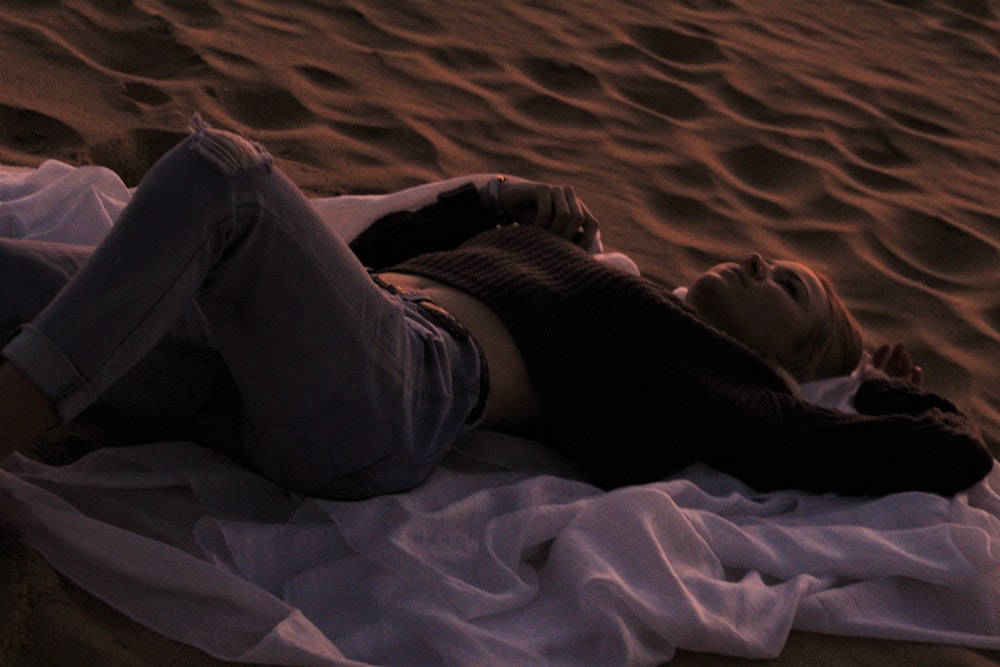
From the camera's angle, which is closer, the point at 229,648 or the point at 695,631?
the point at 229,648

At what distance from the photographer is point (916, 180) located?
461cm

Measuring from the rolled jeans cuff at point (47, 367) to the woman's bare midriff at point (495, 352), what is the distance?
88 cm

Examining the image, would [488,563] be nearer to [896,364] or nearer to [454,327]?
[454,327]

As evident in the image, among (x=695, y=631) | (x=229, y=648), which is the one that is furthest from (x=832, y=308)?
(x=229, y=648)

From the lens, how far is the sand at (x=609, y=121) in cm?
371

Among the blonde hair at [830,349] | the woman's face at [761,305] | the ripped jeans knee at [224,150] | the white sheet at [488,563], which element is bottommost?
the white sheet at [488,563]

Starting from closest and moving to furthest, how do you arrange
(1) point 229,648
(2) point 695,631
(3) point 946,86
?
(1) point 229,648, (2) point 695,631, (3) point 946,86

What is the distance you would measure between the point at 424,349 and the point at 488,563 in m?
0.40

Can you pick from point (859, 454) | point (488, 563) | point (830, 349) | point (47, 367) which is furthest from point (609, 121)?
point (47, 367)

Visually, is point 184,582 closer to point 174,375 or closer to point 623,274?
point 174,375

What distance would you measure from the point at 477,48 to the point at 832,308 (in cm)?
245

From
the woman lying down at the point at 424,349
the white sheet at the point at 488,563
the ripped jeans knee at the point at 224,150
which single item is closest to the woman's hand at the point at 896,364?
the woman lying down at the point at 424,349

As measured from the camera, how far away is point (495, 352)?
8.11ft

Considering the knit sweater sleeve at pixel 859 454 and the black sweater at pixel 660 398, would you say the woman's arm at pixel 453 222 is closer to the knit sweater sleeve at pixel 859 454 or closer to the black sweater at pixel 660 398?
the black sweater at pixel 660 398
